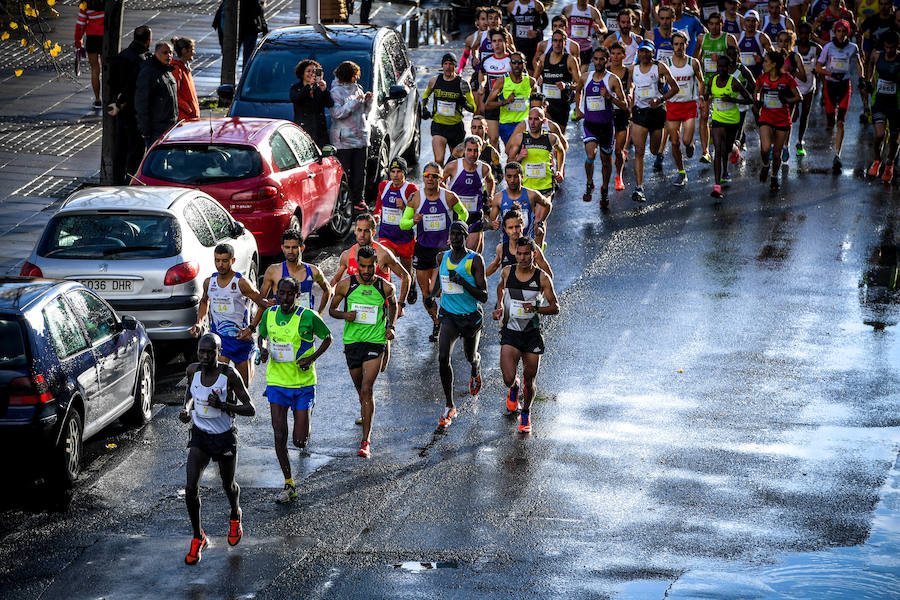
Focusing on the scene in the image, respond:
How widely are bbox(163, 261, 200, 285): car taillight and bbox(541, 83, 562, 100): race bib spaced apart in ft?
28.9

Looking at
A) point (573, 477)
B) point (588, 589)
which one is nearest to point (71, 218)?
point (573, 477)

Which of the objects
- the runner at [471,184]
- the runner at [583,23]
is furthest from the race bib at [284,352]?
the runner at [583,23]

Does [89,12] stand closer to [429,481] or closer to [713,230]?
[713,230]

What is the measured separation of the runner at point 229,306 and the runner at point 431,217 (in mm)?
2717

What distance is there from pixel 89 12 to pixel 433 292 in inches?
434

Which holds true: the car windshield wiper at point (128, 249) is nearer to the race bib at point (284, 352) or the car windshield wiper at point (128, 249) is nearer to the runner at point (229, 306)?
the runner at point (229, 306)

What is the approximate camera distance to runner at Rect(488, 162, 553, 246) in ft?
48.9

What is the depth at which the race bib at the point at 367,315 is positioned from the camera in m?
11.5

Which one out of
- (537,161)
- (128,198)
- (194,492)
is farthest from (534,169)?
(194,492)

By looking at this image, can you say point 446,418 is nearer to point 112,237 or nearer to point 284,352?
point 284,352

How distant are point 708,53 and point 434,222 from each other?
1011 cm

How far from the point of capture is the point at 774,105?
19.9 m

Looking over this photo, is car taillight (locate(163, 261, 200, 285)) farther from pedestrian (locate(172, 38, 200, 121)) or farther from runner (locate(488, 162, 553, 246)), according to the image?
pedestrian (locate(172, 38, 200, 121))

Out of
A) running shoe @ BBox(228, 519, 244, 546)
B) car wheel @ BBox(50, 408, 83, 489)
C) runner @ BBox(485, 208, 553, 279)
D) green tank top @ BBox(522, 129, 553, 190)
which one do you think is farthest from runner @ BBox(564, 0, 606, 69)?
running shoe @ BBox(228, 519, 244, 546)
